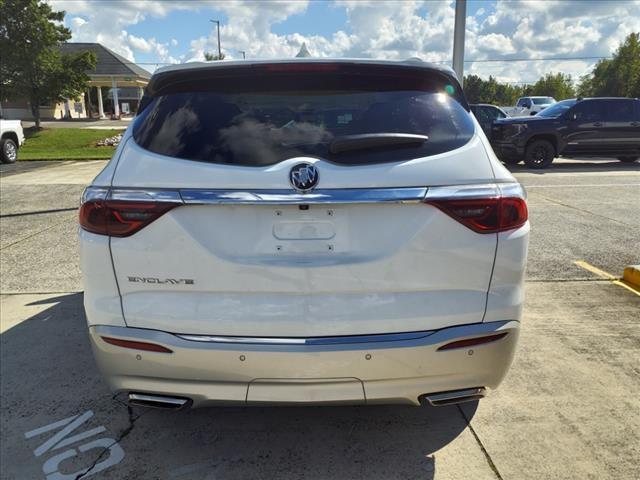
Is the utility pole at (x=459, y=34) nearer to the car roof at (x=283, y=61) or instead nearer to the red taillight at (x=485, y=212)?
the car roof at (x=283, y=61)

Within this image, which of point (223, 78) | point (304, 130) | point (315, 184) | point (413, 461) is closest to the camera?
point (315, 184)

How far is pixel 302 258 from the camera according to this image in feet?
7.23

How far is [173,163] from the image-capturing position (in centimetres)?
226

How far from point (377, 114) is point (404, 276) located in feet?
2.47

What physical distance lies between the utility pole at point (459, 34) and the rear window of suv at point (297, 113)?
28.7ft

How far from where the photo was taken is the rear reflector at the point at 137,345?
2.30 m

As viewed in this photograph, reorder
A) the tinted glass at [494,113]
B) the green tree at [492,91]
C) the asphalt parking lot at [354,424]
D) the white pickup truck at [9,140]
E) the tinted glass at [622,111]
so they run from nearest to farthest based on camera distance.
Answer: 1. the asphalt parking lot at [354,424]
2. the tinted glass at [622,111]
3. the white pickup truck at [9,140]
4. the tinted glass at [494,113]
5. the green tree at [492,91]

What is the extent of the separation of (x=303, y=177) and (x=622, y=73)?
63.3 meters

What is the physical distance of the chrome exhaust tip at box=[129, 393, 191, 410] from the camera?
240 centimetres

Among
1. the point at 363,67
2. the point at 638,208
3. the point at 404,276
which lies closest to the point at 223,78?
the point at 363,67

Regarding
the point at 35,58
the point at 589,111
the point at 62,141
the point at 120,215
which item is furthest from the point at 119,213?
the point at 35,58

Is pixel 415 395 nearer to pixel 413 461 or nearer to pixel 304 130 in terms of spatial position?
pixel 413 461

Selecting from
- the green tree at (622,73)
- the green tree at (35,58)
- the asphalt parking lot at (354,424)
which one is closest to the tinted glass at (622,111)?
the asphalt parking lot at (354,424)

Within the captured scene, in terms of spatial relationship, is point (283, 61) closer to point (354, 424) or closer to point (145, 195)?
point (145, 195)
